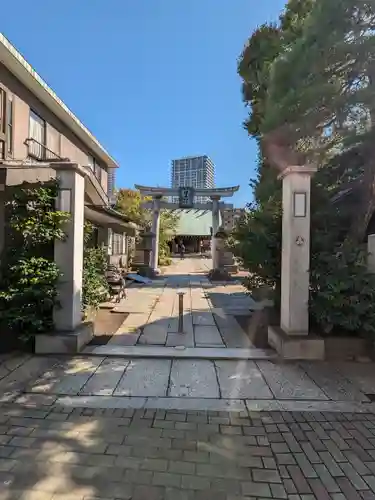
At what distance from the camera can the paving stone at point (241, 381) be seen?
167 inches

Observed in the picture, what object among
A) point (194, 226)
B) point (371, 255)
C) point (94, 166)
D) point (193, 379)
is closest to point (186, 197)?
point (94, 166)

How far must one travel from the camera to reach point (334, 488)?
2.57m

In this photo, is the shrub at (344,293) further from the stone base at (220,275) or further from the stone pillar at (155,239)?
the stone pillar at (155,239)

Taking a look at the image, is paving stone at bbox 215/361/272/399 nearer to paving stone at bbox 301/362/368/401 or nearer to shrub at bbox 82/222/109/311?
paving stone at bbox 301/362/368/401

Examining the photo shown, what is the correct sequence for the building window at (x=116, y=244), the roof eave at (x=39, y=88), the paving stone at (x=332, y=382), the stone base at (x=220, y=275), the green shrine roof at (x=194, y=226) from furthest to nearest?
the green shrine roof at (x=194, y=226)
the stone base at (x=220, y=275)
the building window at (x=116, y=244)
the roof eave at (x=39, y=88)
the paving stone at (x=332, y=382)

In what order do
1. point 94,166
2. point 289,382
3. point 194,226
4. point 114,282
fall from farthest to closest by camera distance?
point 194,226 < point 94,166 < point 114,282 < point 289,382

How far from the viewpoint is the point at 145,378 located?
4680 millimetres

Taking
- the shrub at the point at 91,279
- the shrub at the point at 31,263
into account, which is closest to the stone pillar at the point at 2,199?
the shrub at the point at 31,263

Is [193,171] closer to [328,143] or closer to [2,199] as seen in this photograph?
[328,143]

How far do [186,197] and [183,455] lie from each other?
57.2ft

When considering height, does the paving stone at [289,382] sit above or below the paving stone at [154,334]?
below

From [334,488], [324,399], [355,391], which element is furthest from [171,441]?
[355,391]

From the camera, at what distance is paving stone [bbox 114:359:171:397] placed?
426 cm

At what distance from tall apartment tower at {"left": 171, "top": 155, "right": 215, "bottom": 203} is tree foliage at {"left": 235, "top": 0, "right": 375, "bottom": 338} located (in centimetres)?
2352
